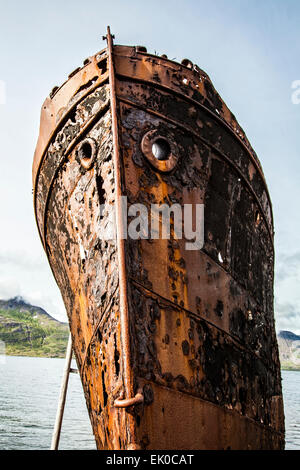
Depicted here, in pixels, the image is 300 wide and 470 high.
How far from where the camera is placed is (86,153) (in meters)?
2.90

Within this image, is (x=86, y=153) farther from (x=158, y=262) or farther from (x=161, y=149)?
(x=158, y=262)

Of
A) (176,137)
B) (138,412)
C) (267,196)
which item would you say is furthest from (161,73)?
(138,412)

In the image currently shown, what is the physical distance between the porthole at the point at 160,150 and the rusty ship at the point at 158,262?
1 cm

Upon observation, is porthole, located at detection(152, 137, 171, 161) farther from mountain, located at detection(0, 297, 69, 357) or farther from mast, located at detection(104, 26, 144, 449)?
mountain, located at detection(0, 297, 69, 357)

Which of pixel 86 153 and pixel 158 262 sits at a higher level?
pixel 86 153

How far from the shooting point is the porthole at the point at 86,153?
278 cm

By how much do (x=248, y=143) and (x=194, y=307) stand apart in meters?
1.91

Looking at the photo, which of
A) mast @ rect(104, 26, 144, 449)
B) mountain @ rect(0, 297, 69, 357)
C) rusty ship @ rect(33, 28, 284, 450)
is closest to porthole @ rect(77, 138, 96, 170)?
rusty ship @ rect(33, 28, 284, 450)

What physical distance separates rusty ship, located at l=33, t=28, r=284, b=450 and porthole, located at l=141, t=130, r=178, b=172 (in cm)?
1

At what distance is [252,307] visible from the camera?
3.13 metres

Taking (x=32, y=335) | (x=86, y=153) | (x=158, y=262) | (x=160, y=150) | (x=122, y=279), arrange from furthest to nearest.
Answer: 1. (x=32, y=335)
2. (x=86, y=153)
3. (x=160, y=150)
4. (x=158, y=262)
5. (x=122, y=279)

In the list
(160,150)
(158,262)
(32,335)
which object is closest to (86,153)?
(160,150)

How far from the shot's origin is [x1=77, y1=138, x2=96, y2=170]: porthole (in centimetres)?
278

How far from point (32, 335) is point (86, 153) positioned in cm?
16313
